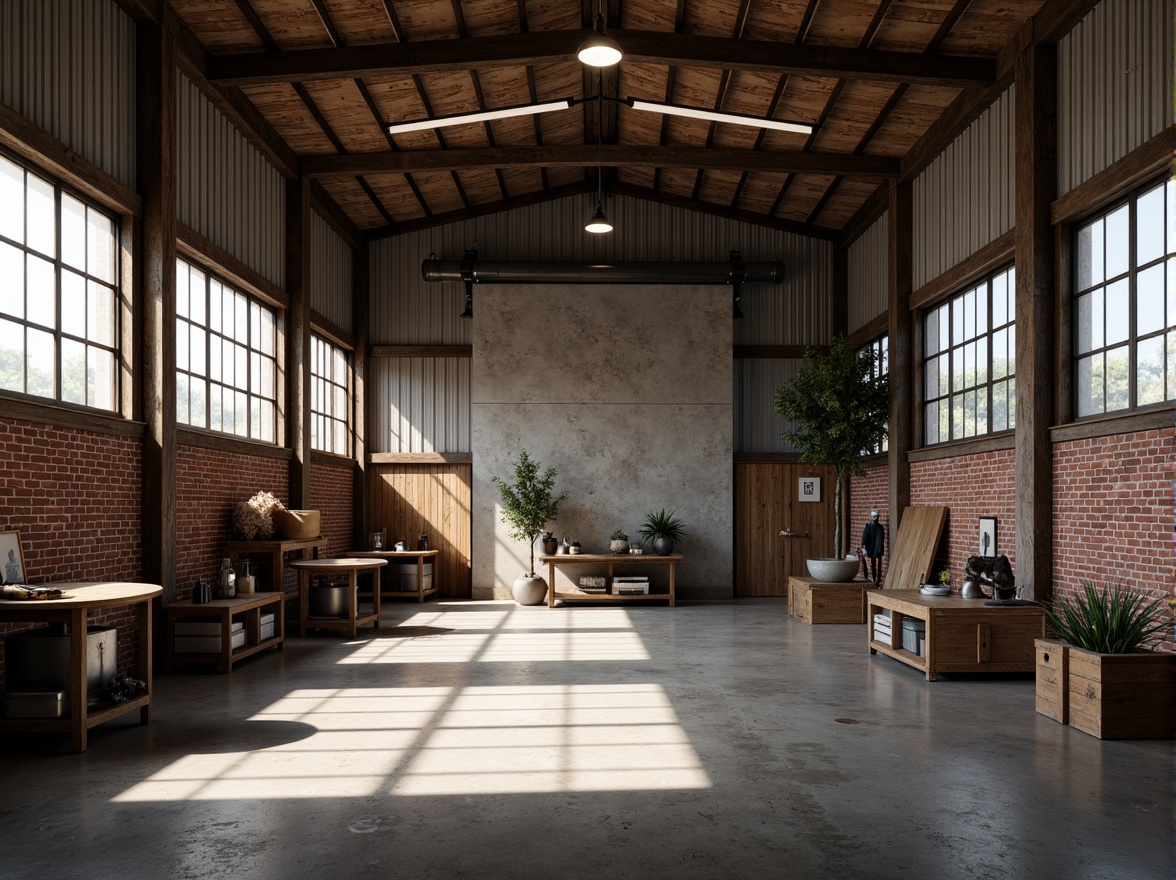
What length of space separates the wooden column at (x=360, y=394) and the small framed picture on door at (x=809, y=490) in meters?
6.51

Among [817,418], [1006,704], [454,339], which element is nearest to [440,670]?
[1006,704]

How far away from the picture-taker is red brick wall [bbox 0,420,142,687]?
6066 mm

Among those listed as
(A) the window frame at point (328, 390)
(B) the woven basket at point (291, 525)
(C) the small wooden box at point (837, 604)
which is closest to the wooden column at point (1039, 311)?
(C) the small wooden box at point (837, 604)

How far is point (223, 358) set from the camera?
31.8 feet

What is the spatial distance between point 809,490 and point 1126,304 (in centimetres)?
756

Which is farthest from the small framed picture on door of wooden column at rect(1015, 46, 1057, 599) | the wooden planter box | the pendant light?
the wooden planter box

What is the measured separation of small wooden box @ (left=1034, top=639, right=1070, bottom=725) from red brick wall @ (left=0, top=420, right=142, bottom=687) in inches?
255

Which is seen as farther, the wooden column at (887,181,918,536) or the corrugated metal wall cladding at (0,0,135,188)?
the wooden column at (887,181,918,536)

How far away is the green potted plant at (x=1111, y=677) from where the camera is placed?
5488 mm

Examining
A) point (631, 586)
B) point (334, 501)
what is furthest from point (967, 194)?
point (334, 501)

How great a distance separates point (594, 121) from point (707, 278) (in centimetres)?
288

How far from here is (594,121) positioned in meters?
12.7

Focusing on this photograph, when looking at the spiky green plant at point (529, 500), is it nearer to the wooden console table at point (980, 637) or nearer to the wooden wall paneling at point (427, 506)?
the wooden wall paneling at point (427, 506)

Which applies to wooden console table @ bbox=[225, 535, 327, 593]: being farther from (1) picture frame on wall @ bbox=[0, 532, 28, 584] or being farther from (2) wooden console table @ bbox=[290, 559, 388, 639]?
(1) picture frame on wall @ bbox=[0, 532, 28, 584]
